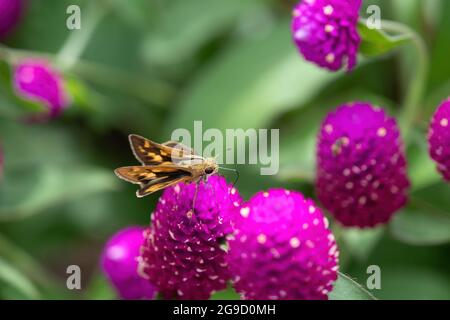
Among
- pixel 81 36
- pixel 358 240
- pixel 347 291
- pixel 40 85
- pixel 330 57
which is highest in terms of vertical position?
pixel 81 36

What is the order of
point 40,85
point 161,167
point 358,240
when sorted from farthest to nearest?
point 40,85, point 358,240, point 161,167

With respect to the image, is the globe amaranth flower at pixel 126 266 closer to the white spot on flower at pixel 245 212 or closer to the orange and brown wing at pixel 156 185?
the orange and brown wing at pixel 156 185

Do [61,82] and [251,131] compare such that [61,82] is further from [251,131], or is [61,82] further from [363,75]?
[363,75]

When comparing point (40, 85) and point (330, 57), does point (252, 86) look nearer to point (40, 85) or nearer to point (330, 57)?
point (40, 85)

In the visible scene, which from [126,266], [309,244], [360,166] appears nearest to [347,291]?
[309,244]

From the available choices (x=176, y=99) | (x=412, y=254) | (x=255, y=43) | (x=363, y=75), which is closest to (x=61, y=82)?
(x=176, y=99)

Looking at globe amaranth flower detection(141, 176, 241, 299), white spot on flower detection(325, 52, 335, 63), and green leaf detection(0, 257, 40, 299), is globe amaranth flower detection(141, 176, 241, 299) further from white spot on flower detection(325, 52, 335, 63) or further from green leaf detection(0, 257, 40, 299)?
green leaf detection(0, 257, 40, 299)

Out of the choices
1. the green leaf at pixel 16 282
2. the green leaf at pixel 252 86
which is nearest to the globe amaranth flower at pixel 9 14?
the green leaf at pixel 252 86
